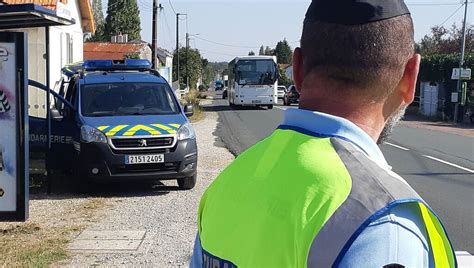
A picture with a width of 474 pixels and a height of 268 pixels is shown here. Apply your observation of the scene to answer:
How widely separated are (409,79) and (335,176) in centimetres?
45

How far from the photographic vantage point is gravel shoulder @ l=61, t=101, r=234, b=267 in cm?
601

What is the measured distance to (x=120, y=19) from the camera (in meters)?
92.8

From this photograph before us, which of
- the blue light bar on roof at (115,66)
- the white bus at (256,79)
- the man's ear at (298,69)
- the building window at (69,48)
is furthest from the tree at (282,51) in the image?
the man's ear at (298,69)

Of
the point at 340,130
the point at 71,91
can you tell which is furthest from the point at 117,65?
the point at 340,130

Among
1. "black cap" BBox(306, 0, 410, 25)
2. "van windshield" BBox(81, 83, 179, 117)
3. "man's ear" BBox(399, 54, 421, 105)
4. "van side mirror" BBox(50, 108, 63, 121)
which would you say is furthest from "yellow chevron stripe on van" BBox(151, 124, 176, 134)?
"black cap" BBox(306, 0, 410, 25)

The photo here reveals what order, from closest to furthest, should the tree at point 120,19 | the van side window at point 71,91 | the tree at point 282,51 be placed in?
the van side window at point 71,91 < the tree at point 120,19 < the tree at point 282,51

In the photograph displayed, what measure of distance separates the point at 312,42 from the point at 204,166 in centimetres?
1155

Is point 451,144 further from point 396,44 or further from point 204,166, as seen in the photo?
point 396,44

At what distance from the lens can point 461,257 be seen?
11.5ft

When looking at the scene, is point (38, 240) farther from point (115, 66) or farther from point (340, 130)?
point (340, 130)

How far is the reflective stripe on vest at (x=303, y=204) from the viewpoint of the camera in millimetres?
1194

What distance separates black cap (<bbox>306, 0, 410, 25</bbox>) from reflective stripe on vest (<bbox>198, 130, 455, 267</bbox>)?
0.28 metres

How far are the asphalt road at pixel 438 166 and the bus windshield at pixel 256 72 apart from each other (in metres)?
11.5

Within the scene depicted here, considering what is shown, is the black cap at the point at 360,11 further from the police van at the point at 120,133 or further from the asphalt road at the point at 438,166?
the police van at the point at 120,133
